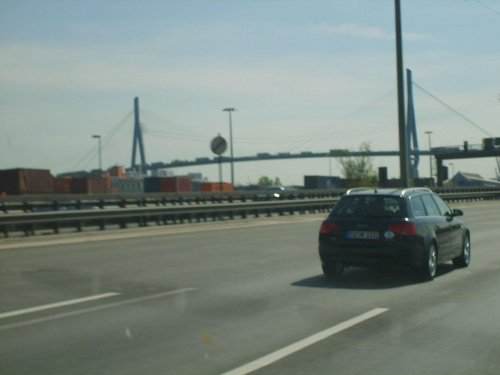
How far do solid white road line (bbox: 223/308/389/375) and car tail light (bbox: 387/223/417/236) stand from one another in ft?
8.26

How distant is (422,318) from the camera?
25.4 feet

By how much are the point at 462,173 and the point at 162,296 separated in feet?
298

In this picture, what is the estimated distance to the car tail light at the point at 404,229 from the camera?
10.5 m

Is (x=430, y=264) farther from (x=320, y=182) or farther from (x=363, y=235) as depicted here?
(x=320, y=182)

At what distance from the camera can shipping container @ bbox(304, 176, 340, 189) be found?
65.9 m

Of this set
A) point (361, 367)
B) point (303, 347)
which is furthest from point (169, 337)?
point (361, 367)

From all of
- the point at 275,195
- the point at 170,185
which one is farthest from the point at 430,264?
the point at 170,185

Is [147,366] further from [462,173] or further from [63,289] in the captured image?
[462,173]

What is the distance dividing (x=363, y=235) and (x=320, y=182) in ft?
205

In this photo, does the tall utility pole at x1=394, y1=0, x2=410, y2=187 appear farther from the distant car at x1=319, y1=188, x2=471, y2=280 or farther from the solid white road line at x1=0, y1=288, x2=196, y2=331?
the solid white road line at x1=0, y1=288, x2=196, y2=331

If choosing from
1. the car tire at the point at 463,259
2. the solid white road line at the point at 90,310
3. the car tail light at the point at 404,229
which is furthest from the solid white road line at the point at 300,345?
the car tire at the point at 463,259

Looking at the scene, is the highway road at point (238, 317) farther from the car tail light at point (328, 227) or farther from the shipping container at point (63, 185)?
the shipping container at point (63, 185)

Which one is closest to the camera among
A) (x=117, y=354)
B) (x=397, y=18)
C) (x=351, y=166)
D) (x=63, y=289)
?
(x=117, y=354)

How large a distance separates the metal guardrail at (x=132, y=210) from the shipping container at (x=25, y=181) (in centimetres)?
642
